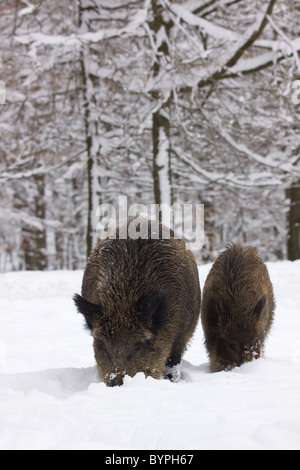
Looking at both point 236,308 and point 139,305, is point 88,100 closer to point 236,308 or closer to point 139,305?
point 236,308

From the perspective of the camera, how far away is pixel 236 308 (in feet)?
16.9

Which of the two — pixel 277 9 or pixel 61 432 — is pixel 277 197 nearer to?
pixel 277 9

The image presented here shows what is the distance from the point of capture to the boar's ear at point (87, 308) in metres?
4.41

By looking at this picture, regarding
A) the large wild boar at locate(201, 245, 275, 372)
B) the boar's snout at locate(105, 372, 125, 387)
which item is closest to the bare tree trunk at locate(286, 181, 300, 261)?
the large wild boar at locate(201, 245, 275, 372)

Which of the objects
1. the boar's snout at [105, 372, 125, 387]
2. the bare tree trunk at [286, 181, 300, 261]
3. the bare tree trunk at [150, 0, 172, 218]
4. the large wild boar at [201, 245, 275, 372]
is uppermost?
the bare tree trunk at [150, 0, 172, 218]

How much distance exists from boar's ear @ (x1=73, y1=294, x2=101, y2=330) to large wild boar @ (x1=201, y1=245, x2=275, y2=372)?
1455 mm

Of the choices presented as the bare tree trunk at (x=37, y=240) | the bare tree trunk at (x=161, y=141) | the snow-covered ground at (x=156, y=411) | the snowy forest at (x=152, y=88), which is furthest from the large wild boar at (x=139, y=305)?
the bare tree trunk at (x=37, y=240)

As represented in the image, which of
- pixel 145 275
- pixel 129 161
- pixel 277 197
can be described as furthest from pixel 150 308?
pixel 277 197

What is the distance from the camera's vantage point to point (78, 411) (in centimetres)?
308

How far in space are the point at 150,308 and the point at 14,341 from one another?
171 inches

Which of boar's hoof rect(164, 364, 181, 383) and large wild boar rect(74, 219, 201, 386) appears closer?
large wild boar rect(74, 219, 201, 386)

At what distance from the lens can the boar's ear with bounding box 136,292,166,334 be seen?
4.39 meters

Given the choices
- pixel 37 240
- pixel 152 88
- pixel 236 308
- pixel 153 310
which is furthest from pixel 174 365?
pixel 37 240

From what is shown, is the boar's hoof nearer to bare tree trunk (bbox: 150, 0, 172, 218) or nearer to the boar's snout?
the boar's snout
